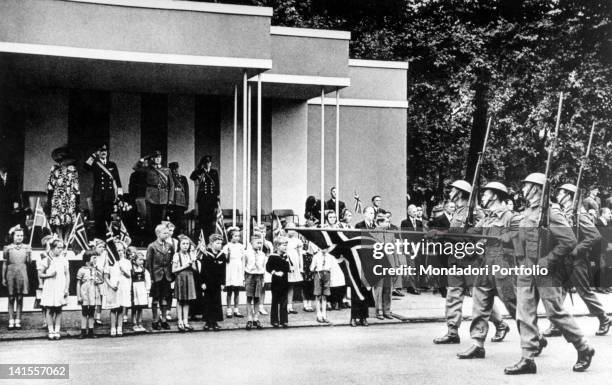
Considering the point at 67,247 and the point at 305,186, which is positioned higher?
the point at 305,186

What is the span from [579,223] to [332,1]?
70.0 feet

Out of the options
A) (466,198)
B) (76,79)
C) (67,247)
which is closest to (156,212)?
(67,247)

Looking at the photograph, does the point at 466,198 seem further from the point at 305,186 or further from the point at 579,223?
the point at 305,186

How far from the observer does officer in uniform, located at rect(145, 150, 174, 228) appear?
16.0 metres

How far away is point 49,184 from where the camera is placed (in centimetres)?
1496

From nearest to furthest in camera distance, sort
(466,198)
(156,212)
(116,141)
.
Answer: (466,198) < (156,212) < (116,141)

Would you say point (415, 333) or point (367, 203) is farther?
point (367, 203)

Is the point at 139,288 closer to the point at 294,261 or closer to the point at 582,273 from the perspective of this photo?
the point at 294,261

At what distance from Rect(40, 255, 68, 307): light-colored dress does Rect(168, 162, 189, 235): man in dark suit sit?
446 cm

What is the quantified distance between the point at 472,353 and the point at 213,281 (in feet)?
16.2

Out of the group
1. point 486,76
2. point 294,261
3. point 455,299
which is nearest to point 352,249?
point 455,299

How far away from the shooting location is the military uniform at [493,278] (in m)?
9.59

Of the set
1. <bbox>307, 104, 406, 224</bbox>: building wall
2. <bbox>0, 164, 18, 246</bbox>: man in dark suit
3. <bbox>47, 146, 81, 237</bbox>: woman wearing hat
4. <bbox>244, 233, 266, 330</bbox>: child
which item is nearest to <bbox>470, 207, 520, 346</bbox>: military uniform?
<bbox>244, 233, 266, 330</bbox>: child

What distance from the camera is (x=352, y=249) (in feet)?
38.4
